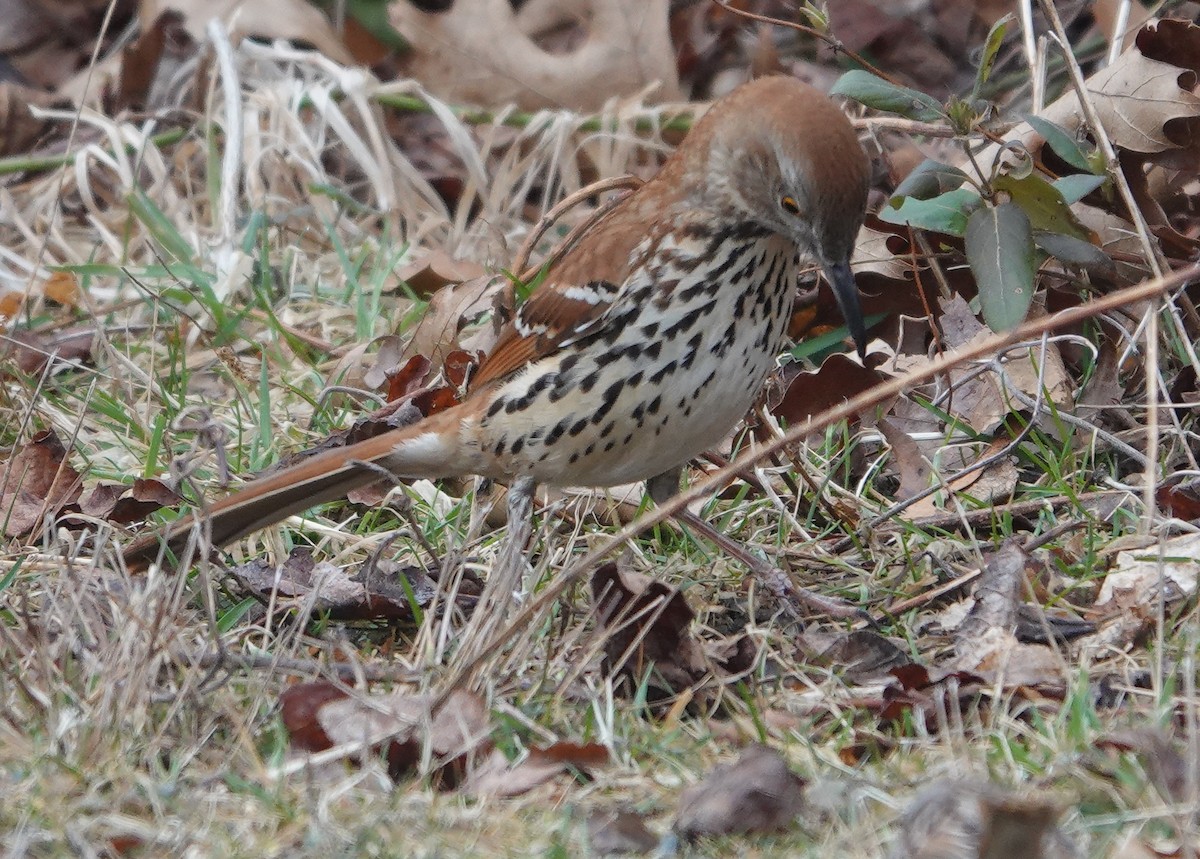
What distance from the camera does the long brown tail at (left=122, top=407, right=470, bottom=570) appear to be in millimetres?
3248

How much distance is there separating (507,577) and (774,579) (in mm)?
633

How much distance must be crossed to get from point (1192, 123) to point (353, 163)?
11.2ft

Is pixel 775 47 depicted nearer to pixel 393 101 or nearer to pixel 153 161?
pixel 393 101

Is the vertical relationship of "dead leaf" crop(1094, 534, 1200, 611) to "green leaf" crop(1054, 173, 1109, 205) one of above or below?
below

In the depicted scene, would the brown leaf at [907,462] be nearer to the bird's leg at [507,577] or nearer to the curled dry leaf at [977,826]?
the bird's leg at [507,577]

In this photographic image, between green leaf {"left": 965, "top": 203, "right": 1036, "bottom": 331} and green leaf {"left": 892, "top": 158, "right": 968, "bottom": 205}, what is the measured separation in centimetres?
19

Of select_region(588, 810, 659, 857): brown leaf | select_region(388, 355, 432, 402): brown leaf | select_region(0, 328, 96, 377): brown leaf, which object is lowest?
select_region(0, 328, 96, 377): brown leaf

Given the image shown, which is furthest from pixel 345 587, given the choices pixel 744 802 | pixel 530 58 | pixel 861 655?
pixel 530 58

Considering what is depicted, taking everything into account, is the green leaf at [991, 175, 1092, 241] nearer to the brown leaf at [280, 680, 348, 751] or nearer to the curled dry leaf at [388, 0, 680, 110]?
the brown leaf at [280, 680, 348, 751]

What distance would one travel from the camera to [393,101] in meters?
5.99

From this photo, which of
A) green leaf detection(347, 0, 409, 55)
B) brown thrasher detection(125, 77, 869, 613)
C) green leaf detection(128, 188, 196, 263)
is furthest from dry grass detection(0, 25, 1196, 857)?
green leaf detection(347, 0, 409, 55)

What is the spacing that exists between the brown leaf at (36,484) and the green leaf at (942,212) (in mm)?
2087

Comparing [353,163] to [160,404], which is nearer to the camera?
[160,404]

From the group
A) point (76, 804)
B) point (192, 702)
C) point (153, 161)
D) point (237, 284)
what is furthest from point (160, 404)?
point (76, 804)
